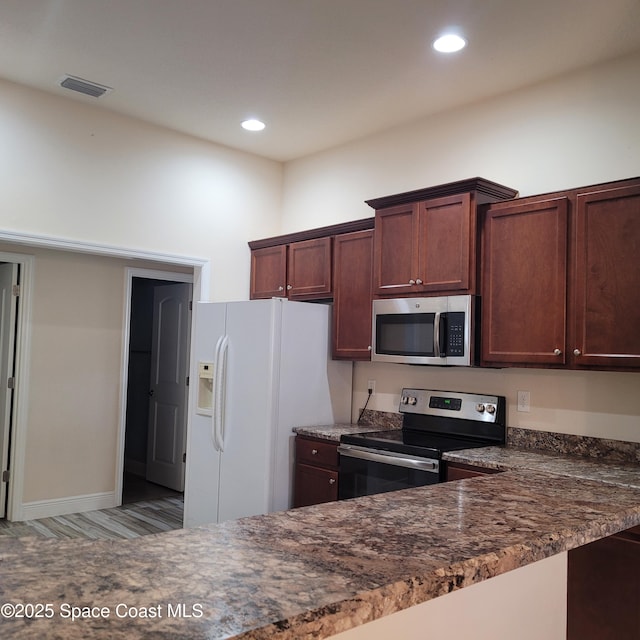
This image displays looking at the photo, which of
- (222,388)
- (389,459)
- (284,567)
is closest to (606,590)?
(389,459)

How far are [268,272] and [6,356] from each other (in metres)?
2.11

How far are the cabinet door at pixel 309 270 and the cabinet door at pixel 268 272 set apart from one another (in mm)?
74

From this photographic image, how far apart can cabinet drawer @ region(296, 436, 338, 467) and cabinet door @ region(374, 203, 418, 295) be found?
955 mm

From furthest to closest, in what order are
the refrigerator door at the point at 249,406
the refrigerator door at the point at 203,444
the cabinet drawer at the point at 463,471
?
the refrigerator door at the point at 203,444 < the refrigerator door at the point at 249,406 < the cabinet drawer at the point at 463,471

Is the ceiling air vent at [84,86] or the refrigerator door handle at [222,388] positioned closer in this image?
the ceiling air vent at [84,86]

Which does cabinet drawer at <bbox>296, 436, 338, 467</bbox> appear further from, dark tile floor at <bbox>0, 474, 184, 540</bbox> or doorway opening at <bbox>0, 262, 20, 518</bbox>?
doorway opening at <bbox>0, 262, 20, 518</bbox>

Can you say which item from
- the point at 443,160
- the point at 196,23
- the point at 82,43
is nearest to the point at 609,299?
the point at 443,160

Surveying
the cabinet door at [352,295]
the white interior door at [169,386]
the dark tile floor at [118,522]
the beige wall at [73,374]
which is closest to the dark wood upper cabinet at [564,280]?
the cabinet door at [352,295]

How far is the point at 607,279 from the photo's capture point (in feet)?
8.97

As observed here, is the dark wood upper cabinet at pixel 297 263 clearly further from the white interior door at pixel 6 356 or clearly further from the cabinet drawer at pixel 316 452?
the white interior door at pixel 6 356

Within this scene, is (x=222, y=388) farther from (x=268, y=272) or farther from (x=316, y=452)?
(x=268, y=272)

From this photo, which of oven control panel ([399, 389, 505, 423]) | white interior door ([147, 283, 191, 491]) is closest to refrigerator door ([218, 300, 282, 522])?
oven control panel ([399, 389, 505, 423])

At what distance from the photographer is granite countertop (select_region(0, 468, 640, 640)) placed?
0.81m

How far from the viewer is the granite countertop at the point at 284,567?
2.67 ft
